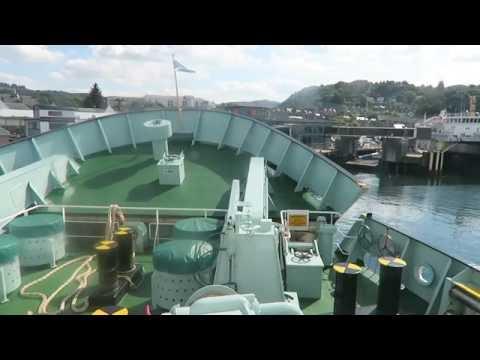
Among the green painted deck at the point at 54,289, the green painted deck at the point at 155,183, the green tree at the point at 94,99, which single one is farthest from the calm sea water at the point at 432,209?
the green tree at the point at 94,99

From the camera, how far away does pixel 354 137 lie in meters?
56.7

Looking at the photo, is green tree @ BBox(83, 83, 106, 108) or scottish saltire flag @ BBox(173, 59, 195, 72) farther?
green tree @ BBox(83, 83, 106, 108)

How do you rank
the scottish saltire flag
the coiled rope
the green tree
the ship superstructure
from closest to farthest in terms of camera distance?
the ship superstructure, the coiled rope, the scottish saltire flag, the green tree

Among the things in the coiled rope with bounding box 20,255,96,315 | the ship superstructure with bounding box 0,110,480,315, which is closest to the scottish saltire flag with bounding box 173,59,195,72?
the ship superstructure with bounding box 0,110,480,315

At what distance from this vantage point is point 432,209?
27562 mm

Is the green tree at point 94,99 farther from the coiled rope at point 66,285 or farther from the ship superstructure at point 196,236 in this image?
the coiled rope at point 66,285

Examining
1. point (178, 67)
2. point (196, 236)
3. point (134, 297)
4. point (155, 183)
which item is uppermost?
point (178, 67)

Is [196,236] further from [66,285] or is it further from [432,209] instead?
[432,209]

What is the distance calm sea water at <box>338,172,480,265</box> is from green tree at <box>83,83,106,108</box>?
69087mm

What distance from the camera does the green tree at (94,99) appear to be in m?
84.2

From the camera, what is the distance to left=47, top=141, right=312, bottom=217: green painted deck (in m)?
8.23

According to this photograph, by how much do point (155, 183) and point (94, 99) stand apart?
85.4 metres

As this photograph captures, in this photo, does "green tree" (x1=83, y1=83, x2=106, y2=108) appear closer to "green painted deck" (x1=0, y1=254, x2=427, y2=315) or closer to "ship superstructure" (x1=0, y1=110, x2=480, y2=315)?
"ship superstructure" (x1=0, y1=110, x2=480, y2=315)

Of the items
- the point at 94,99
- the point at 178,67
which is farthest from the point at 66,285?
the point at 94,99
